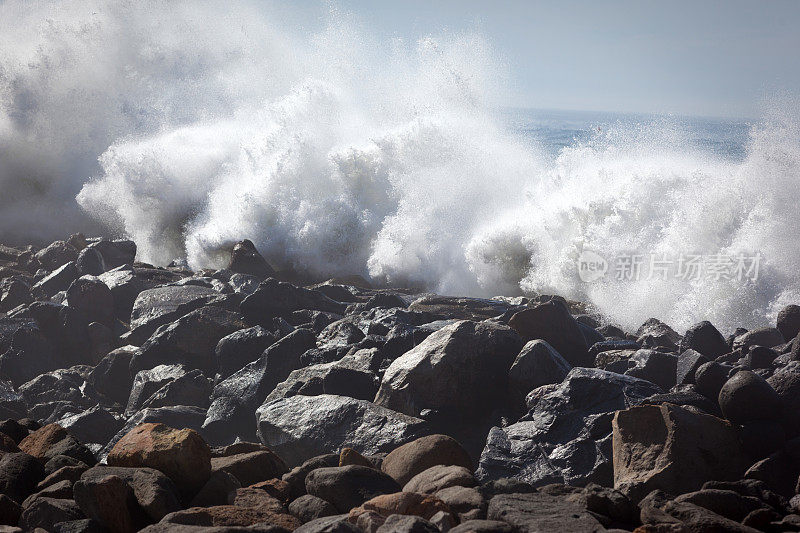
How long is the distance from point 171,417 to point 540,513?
4.51 metres

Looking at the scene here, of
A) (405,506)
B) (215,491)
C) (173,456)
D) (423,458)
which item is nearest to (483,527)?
(405,506)

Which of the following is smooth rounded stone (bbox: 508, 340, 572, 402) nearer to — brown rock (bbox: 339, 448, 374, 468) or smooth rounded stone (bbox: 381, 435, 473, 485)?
smooth rounded stone (bbox: 381, 435, 473, 485)

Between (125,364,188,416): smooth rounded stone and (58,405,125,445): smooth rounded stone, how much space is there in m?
0.56

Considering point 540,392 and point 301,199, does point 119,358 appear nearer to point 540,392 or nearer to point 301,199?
point 540,392

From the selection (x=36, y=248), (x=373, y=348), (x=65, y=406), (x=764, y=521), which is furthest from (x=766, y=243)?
(x=36, y=248)

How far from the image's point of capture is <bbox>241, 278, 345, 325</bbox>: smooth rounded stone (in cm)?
967

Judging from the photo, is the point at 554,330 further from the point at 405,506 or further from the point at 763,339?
the point at 405,506

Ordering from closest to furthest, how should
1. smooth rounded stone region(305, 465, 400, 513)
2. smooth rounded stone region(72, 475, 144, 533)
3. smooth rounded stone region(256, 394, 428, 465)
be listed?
smooth rounded stone region(72, 475, 144, 533) < smooth rounded stone region(305, 465, 400, 513) < smooth rounded stone region(256, 394, 428, 465)

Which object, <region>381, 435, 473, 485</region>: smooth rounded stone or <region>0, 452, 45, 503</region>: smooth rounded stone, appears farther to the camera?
<region>381, 435, 473, 485</region>: smooth rounded stone

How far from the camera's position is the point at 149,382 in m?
8.13

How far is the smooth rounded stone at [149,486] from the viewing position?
Result: 4.15m

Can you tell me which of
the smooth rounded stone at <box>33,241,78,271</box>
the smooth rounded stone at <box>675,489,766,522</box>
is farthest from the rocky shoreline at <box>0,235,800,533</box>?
the smooth rounded stone at <box>33,241,78,271</box>

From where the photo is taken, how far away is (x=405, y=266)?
1602 centimetres

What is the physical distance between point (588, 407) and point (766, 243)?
344 inches
